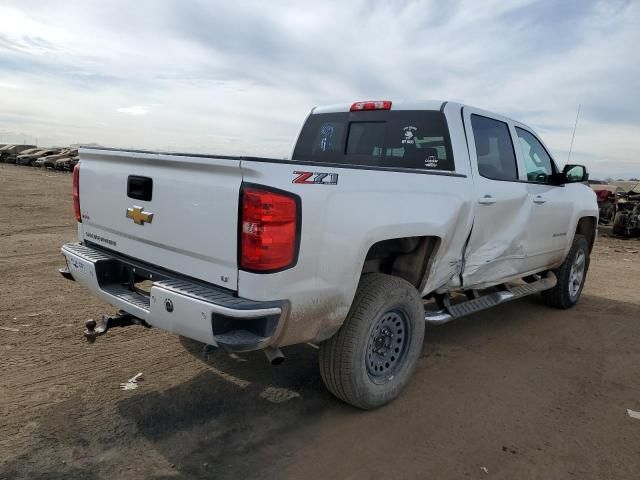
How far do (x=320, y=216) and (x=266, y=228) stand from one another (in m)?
0.33

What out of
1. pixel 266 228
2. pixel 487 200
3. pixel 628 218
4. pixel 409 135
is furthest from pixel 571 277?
pixel 628 218

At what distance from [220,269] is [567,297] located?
16.0 feet

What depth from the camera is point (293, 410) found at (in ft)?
11.1

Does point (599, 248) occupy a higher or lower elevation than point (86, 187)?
lower

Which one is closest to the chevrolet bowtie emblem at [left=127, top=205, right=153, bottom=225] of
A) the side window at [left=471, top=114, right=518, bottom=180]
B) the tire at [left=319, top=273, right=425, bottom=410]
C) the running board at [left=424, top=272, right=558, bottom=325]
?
the tire at [left=319, top=273, right=425, bottom=410]

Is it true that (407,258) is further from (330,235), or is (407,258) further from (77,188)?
(77,188)

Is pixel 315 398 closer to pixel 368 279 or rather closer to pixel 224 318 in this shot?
pixel 368 279

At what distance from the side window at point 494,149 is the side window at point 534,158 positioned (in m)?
0.30

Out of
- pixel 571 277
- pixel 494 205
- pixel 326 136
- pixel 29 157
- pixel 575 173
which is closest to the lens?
pixel 494 205

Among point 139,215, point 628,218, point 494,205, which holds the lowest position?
point 628,218

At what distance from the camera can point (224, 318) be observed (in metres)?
2.52

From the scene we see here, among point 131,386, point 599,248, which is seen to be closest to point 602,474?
point 131,386

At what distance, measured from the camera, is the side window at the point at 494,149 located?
4238mm

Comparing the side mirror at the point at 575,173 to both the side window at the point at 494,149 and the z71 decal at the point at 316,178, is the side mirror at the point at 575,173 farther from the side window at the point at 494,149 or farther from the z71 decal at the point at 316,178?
the z71 decal at the point at 316,178
